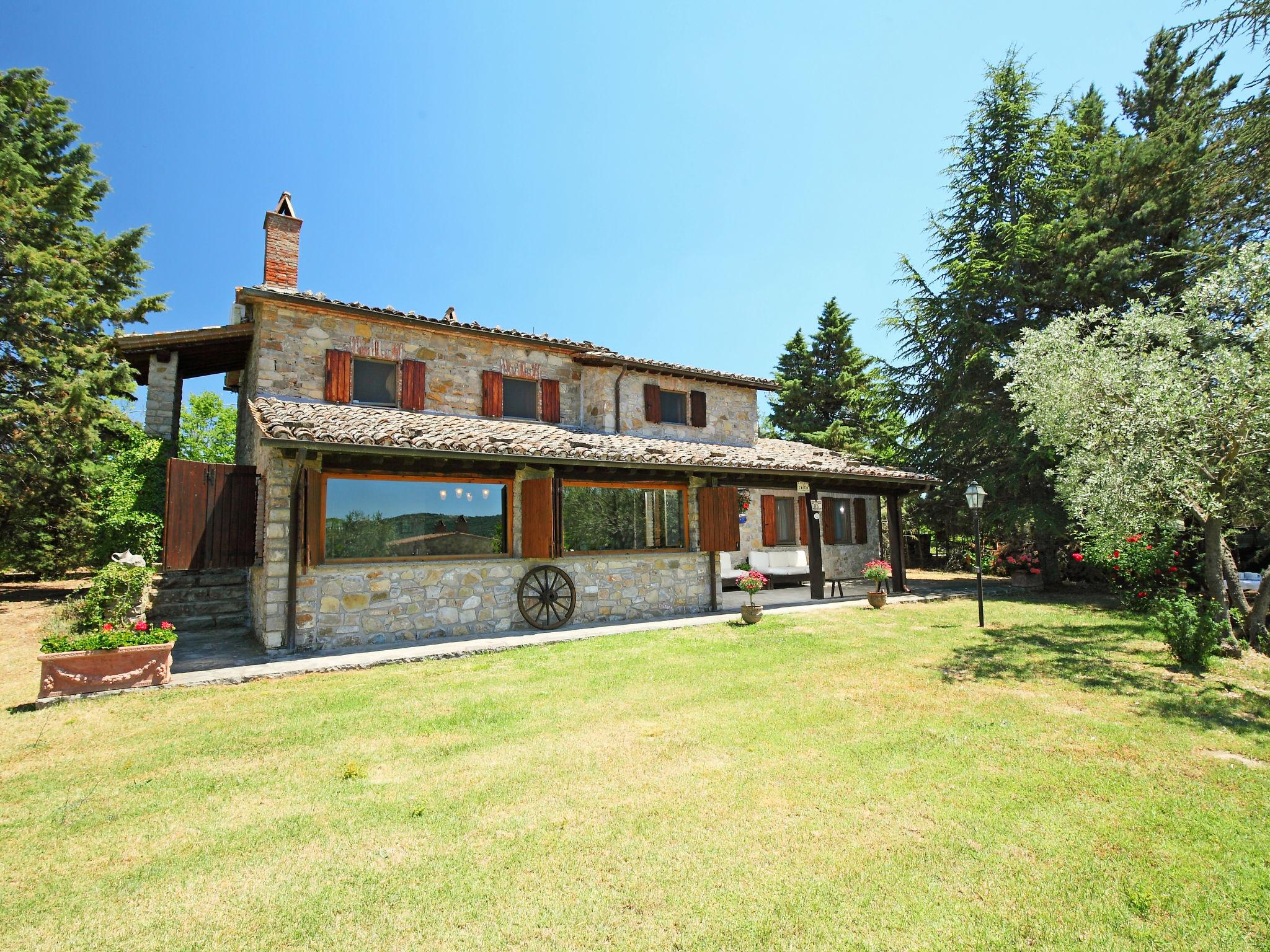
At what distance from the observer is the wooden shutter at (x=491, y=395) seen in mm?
11984

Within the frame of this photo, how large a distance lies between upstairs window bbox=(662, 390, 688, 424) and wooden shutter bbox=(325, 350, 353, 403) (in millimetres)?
6875

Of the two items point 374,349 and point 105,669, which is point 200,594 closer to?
point 374,349

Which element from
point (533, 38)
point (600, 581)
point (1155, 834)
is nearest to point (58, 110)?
point (533, 38)

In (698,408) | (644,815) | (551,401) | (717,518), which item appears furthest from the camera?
(698,408)

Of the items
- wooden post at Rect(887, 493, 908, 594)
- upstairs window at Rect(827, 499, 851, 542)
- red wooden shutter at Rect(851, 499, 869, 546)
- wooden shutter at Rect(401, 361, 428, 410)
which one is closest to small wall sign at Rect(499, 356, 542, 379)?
wooden shutter at Rect(401, 361, 428, 410)

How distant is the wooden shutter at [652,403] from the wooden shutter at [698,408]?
1.03 metres

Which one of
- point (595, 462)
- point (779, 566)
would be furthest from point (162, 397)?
point (779, 566)

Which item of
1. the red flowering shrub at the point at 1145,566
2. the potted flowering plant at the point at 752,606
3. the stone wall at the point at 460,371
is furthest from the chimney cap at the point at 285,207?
the red flowering shrub at the point at 1145,566

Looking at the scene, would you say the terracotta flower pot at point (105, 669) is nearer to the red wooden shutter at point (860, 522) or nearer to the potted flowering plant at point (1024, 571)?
the red wooden shutter at point (860, 522)

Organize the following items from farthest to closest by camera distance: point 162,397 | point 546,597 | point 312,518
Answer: point 162,397, point 546,597, point 312,518

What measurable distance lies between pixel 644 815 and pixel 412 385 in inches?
376

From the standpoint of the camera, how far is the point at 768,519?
1814cm

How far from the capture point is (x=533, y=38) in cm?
970

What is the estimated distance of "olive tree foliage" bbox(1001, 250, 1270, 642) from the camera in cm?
726
